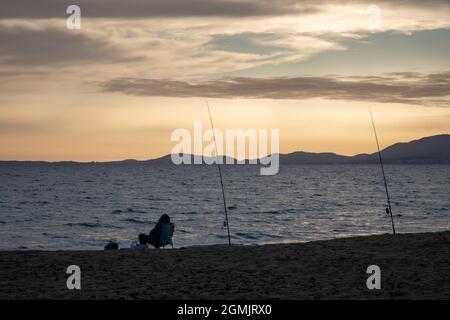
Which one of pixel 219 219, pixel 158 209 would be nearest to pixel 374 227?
pixel 219 219

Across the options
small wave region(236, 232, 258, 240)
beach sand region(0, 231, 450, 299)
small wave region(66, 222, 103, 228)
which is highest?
small wave region(66, 222, 103, 228)

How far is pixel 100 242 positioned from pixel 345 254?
22.3 m

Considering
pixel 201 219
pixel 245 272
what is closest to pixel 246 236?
pixel 201 219

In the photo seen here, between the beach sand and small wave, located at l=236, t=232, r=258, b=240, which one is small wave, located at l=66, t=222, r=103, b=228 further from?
the beach sand

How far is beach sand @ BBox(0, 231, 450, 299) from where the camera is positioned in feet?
33.3

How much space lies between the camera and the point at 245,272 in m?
12.0

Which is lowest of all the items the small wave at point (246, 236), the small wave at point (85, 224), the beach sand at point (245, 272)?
the beach sand at point (245, 272)

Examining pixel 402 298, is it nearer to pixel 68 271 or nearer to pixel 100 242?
pixel 68 271

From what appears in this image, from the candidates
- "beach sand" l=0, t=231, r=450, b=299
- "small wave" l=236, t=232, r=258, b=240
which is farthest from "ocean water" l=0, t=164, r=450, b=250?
"beach sand" l=0, t=231, r=450, b=299

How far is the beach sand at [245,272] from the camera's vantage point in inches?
399

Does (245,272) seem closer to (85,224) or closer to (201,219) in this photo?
(85,224)

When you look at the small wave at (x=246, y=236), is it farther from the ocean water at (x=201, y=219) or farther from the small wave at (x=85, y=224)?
the small wave at (x=85, y=224)

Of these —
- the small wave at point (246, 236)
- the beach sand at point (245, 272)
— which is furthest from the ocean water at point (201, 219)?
the beach sand at point (245, 272)

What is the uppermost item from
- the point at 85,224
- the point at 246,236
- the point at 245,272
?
the point at 85,224
